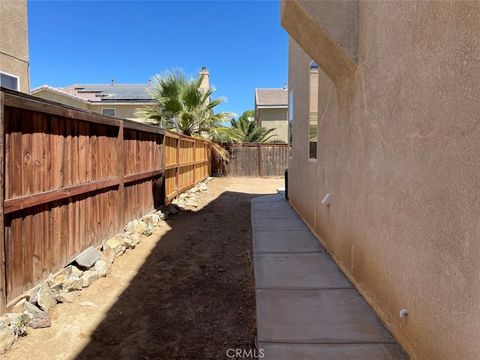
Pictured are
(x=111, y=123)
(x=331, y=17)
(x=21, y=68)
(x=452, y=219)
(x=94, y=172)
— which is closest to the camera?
(x=452, y=219)

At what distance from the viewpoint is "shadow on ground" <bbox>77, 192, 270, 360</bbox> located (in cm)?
286

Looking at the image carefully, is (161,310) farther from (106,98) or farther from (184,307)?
(106,98)

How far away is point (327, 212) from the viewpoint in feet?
16.4

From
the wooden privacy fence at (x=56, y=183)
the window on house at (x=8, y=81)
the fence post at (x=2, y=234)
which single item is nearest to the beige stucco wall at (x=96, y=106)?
the window on house at (x=8, y=81)

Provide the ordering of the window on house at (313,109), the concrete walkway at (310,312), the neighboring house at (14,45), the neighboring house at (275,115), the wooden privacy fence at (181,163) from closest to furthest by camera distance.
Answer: the concrete walkway at (310,312)
the window on house at (313,109)
the wooden privacy fence at (181,163)
the neighboring house at (14,45)
the neighboring house at (275,115)

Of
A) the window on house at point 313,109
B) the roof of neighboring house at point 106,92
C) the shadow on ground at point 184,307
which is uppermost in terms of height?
the roof of neighboring house at point 106,92

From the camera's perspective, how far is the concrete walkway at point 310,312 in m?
2.59

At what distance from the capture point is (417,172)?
2332 millimetres

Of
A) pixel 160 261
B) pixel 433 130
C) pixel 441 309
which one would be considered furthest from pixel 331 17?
pixel 160 261

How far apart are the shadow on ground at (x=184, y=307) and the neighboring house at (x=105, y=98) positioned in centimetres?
Answer: 1592

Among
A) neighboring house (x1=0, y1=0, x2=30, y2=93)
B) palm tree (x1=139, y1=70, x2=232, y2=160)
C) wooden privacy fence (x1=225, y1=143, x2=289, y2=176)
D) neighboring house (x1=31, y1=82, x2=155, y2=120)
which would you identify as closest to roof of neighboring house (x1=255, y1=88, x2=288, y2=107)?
wooden privacy fence (x1=225, y1=143, x2=289, y2=176)

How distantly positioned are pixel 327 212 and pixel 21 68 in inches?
365

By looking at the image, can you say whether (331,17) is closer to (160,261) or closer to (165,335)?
(165,335)

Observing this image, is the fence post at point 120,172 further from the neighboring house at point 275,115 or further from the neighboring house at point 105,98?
the neighboring house at point 275,115
